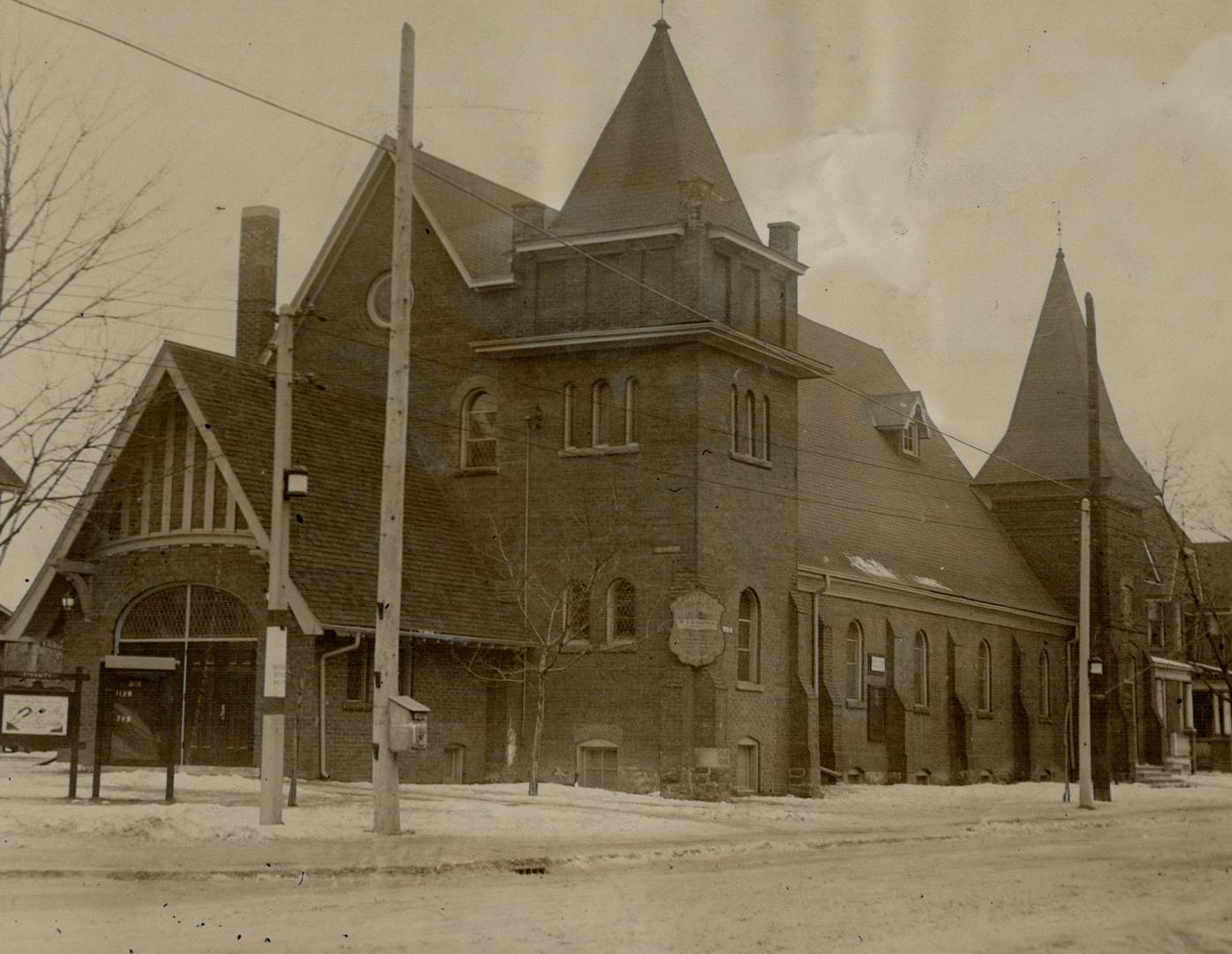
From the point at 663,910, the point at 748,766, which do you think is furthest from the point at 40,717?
the point at 748,766

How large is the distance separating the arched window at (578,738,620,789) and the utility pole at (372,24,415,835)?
11891mm

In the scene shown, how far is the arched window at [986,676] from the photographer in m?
45.9

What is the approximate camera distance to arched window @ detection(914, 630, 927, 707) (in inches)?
1661

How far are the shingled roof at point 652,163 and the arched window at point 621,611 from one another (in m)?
6.88

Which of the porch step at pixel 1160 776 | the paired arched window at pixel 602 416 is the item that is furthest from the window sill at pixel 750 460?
the porch step at pixel 1160 776

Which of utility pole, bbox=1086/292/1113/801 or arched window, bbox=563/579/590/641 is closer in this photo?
arched window, bbox=563/579/590/641

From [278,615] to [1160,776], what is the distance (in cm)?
3718

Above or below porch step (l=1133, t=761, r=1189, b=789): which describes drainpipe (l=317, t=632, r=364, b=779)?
above

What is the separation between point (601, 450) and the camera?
32719 millimetres

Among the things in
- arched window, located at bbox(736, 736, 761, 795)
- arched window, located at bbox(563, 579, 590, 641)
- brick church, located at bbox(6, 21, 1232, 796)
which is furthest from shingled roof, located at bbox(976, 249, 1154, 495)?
arched window, located at bbox(563, 579, 590, 641)

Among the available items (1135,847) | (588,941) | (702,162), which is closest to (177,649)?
(702,162)

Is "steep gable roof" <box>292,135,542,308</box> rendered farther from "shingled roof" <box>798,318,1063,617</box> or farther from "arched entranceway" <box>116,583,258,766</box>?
"shingled roof" <box>798,318,1063,617</box>

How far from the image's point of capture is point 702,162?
3391cm

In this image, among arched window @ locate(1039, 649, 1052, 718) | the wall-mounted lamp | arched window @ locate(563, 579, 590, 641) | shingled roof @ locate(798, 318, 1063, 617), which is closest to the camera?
the wall-mounted lamp
